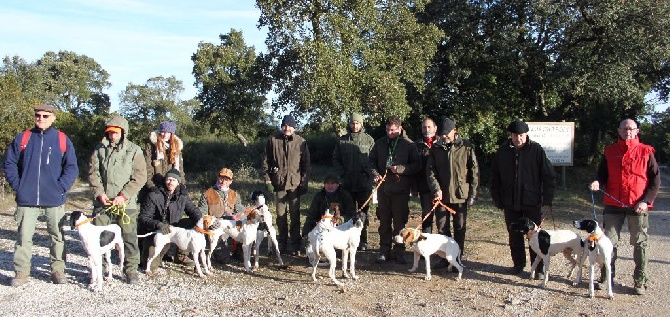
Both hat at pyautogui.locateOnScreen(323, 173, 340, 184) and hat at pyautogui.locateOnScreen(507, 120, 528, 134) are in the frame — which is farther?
hat at pyautogui.locateOnScreen(323, 173, 340, 184)

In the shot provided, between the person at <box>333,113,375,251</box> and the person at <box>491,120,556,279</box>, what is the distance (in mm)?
1872

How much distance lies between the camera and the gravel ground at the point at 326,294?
541cm

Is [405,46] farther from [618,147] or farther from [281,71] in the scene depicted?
[618,147]

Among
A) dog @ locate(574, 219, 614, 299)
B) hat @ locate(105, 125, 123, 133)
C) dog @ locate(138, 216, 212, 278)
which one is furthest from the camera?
dog @ locate(138, 216, 212, 278)

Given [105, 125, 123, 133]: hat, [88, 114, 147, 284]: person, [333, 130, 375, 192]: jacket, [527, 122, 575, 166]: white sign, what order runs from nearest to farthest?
[105, 125, 123, 133]: hat < [88, 114, 147, 284]: person < [333, 130, 375, 192]: jacket < [527, 122, 575, 166]: white sign

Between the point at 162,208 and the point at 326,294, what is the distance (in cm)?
247

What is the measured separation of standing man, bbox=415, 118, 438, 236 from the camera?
278 inches

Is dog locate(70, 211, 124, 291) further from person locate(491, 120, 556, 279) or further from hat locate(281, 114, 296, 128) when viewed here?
person locate(491, 120, 556, 279)

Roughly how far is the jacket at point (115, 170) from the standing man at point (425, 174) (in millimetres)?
3554

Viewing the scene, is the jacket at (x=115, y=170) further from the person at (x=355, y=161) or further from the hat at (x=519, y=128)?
the hat at (x=519, y=128)

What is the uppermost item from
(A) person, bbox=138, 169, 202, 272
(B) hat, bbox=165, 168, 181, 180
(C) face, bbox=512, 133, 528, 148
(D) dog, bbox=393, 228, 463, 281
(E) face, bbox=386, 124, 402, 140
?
(E) face, bbox=386, 124, 402, 140

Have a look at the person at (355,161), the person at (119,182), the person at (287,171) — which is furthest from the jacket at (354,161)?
the person at (119,182)

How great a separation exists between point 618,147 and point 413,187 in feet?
8.24

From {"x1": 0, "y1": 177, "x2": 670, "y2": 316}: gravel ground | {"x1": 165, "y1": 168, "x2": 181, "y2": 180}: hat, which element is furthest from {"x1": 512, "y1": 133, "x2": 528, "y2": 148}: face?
{"x1": 165, "y1": 168, "x2": 181, "y2": 180}: hat
